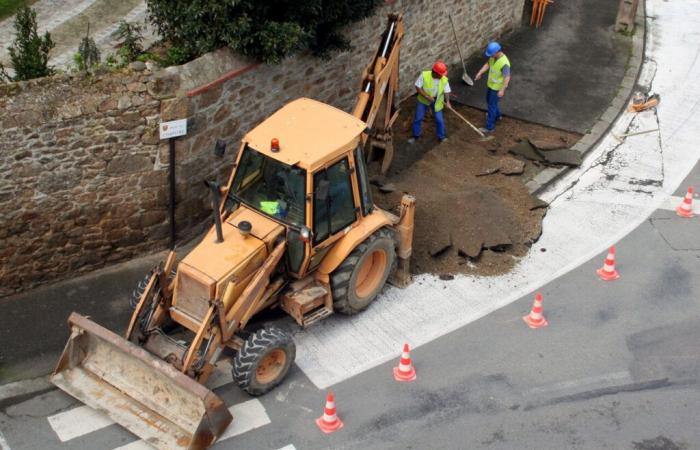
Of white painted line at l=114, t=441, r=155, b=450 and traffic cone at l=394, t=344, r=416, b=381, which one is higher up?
traffic cone at l=394, t=344, r=416, b=381

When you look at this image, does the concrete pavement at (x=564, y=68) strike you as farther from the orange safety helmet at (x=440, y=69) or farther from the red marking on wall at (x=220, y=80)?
the red marking on wall at (x=220, y=80)

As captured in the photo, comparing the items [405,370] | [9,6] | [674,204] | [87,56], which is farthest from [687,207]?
[9,6]

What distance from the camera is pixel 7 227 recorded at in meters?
10.4

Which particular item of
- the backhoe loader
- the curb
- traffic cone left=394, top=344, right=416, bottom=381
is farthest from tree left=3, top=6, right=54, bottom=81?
the curb

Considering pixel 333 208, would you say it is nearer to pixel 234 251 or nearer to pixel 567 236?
pixel 234 251

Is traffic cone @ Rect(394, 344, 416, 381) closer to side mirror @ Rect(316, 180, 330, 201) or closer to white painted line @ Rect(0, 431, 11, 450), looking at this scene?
side mirror @ Rect(316, 180, 330, 201)

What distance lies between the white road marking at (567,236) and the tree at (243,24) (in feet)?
11.7

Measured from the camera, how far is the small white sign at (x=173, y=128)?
10.8 metres

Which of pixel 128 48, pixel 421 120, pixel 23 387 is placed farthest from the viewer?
pixel 421 120

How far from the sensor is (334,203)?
988 centimetres

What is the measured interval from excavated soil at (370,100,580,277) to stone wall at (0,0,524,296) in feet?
7.34

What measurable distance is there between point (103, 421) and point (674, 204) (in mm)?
8807

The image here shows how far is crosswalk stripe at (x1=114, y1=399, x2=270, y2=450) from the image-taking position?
29.3 ft

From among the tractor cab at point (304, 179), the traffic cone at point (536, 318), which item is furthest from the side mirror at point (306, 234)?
the traffic cone at point (536, 318)
